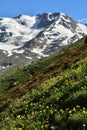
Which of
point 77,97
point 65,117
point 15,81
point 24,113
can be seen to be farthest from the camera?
point 15,81

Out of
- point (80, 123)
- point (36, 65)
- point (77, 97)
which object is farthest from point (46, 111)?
point (36, 65)

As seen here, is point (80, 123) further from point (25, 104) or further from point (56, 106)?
point (25, 104)

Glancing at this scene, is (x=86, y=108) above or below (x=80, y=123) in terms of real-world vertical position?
above

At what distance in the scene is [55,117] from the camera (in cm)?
1652

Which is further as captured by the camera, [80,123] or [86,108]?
[86,108]

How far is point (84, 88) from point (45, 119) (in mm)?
2497

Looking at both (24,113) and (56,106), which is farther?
(24,113)

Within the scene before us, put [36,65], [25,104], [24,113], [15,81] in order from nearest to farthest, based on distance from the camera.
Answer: [24,113] < [25,104] < [15,81] < [36,65]

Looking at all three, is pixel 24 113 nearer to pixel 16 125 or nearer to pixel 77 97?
pixel 16 125

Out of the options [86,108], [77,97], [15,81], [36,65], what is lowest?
[86,108]

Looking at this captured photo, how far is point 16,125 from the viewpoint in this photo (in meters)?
17.8

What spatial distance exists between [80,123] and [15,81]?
79.6 metres

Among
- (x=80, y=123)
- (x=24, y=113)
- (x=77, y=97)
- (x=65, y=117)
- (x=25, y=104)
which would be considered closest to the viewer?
(x=80, y=123)

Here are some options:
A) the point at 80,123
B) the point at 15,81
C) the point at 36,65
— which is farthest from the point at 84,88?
the point at 36,65
